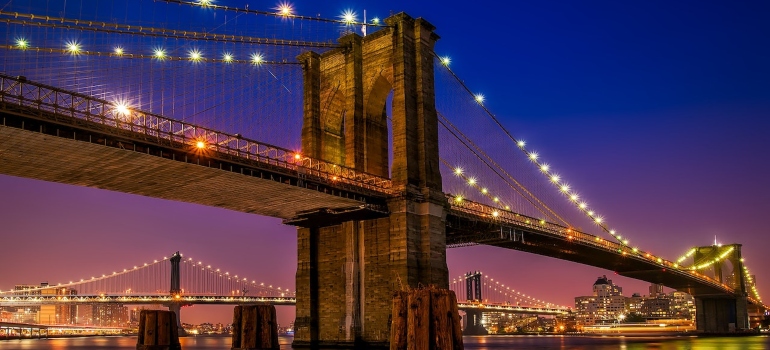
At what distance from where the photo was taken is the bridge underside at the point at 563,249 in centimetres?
6022

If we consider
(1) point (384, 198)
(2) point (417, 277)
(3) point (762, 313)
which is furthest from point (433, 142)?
(3) point (762, 313)

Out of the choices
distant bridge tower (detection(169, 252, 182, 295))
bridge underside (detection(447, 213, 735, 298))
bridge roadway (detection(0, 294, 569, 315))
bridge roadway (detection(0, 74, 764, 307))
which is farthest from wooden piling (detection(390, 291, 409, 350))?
distant bridge tower (detection(169, 252, 182, 295))

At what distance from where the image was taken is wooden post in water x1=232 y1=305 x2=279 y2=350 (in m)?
30.0

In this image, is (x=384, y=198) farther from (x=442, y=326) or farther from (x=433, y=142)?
(x=442, y=326)

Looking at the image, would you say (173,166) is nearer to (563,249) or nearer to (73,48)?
(73,48)

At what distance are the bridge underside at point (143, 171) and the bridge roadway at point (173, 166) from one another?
47mm

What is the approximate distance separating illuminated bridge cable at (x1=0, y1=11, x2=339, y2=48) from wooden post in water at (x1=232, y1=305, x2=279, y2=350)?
15633 mm

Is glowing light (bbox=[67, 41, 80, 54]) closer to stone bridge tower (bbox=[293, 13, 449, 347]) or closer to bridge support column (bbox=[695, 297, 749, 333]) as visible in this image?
stone bridge tower (bbox=[293, 13, 449, 347])

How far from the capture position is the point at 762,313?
162750mm

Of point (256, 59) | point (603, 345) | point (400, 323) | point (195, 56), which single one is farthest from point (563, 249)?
point (400, 323)

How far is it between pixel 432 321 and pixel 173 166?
22356 mm

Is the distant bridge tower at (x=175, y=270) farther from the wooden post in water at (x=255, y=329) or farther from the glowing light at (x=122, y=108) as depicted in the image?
the wooden post in water at (x=255, y=329)

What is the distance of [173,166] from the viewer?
39531 millimetres

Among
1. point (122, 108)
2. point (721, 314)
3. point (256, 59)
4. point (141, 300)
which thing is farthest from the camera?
point (721, 314)
